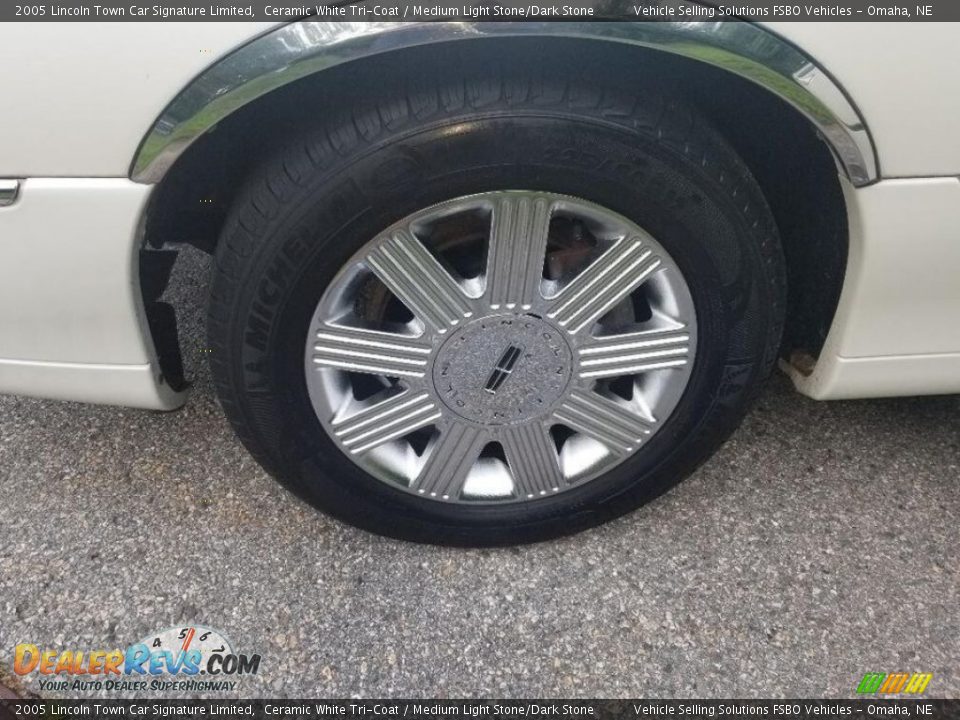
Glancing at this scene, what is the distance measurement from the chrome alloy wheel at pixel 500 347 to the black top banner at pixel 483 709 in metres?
0.46

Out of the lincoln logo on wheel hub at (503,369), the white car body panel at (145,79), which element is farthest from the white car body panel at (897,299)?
the lincoln logo on wheel hub at (503,369)

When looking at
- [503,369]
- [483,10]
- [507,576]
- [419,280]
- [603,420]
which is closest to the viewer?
[483,10]

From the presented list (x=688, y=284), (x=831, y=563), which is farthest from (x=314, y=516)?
(x=831, y=563)

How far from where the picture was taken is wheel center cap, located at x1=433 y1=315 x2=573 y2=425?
163 cm

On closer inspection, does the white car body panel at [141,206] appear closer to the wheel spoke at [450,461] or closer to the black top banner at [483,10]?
the black top banner at [483,10]

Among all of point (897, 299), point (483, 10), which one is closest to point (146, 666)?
point (483, 10)

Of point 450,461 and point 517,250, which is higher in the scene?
point 517,250

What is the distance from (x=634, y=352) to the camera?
1692 mm

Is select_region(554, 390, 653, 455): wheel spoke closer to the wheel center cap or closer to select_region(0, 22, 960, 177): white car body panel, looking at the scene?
the wheel center cap

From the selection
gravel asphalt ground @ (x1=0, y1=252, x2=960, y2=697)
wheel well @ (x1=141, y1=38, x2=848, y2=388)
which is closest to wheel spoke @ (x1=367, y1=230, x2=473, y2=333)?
wheel well @ (x1=141, y1=38, x2=848, y2=388)

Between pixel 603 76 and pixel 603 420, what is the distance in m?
0.74

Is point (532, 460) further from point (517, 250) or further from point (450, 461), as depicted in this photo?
point (517, 250)

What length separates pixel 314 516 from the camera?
6.72ft

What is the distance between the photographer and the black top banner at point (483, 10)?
1.26 m
